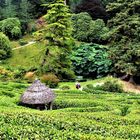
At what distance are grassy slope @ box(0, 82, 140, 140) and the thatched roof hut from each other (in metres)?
1.50

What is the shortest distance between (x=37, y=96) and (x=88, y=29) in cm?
4090

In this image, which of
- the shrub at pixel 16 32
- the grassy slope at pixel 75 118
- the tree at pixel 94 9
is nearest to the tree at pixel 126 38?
the grassy slope at pixel 75 118

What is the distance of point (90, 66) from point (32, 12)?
2594 cm

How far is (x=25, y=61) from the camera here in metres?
73.4

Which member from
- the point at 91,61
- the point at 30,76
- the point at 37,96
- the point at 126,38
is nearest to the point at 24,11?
the point at 91,61

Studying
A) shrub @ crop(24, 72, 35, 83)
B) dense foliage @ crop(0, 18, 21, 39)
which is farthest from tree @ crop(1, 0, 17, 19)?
shrub @ crop(24, 72, 35, 83)

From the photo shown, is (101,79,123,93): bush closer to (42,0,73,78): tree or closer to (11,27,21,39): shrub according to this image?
(42,0,73,78): tree

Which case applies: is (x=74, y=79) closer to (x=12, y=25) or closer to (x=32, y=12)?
(x=12, y=25)

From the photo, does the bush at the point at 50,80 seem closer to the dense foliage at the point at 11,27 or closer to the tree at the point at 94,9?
the dense foliage at the point at 11,27

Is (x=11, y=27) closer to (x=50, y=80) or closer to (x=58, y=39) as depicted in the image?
(x=58, y=39)

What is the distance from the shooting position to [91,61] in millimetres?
70062

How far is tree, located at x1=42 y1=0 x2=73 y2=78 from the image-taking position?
60.6 meters

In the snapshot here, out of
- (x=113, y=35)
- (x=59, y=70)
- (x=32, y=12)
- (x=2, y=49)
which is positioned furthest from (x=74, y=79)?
(x=32, y=12)

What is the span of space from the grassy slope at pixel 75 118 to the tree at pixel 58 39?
969cm
